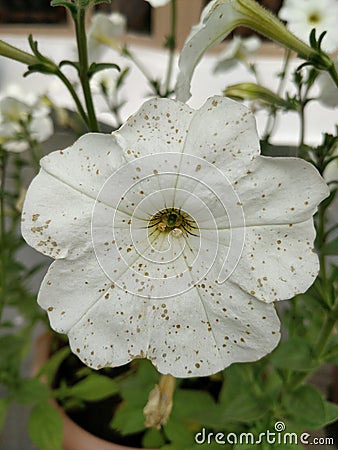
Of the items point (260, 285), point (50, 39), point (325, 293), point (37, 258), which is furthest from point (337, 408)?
point (50, 39)

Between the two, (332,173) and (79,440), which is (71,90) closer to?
(332,173)

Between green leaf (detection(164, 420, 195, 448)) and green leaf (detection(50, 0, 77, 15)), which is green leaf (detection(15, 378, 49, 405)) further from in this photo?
green leaf (detection(50, 0, 77, 15))

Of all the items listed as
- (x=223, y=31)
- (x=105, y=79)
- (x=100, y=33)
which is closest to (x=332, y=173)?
(x=223, y=31)

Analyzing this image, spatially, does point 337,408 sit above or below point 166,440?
above

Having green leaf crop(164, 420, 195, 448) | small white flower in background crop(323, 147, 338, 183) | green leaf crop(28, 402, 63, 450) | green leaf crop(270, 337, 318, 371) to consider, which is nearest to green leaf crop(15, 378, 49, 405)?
green leaf crop(28, 402, 63, 450)

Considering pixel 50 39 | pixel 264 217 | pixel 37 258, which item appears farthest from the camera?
pixel 50 39

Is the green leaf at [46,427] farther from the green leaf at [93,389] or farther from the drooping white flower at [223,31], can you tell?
the drooping white flower at [223,31]

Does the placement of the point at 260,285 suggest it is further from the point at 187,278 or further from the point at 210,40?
the point at 210,40
